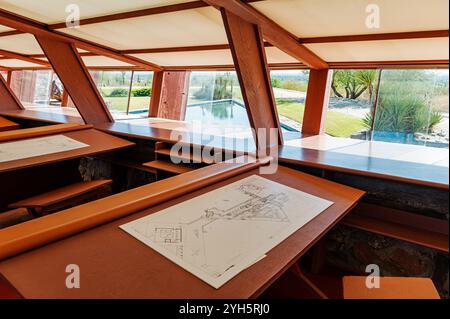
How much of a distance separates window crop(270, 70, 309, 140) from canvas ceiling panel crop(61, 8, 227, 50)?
110 centimetres

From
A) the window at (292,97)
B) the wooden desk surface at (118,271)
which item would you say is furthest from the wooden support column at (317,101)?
the wooden desk surface at (118,271)

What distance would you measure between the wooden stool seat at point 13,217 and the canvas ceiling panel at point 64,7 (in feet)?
6.99

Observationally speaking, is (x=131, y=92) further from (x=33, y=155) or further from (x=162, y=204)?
(x=162, y=204)

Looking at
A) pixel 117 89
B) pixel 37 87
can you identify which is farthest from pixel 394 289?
pixel 37 87

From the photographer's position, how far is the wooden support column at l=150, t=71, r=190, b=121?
5781mm

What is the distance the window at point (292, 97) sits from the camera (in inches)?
160

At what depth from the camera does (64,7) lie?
3244 mm

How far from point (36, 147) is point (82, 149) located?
1.31ft

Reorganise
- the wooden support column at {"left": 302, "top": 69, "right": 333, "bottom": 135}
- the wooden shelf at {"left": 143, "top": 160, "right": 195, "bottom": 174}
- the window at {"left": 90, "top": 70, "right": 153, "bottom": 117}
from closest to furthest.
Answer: the wooden shelf at {"left": 143, "top": 160, "right": 195, "bottom": 174} → the wooden support column at {"left": 302, "top": 69, "right": 333, "bottom": 135} → the window at {"left": 90, "top": 70, "right": 153, "bottom": 117}

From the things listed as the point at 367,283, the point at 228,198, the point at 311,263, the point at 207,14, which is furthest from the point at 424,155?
the point at 207,14

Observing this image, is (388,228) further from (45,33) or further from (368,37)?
(45,33)

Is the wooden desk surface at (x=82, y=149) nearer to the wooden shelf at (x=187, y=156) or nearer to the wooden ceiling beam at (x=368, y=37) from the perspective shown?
the wooden shelf at (x=187, y=156)

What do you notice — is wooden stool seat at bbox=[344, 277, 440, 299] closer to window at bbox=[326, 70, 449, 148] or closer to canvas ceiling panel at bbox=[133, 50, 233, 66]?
window at bbox=[326, 70, 449, 148]

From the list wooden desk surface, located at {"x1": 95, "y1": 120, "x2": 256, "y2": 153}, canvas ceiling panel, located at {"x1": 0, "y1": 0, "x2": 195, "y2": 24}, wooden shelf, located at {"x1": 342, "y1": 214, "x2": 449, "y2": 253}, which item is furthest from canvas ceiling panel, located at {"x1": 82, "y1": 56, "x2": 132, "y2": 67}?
wooden shelf, located at {"x1": 342, "y1": 214, "x2": 449, "y2": 253}
